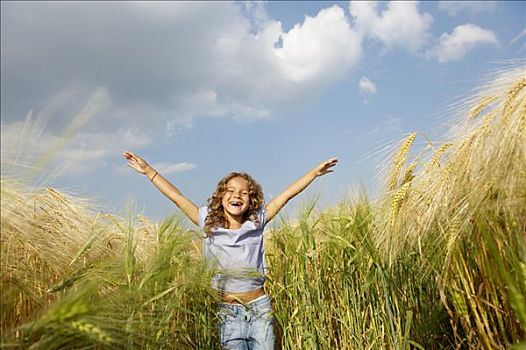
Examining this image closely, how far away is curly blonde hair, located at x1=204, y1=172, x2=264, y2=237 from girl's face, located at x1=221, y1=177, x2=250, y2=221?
3 cm

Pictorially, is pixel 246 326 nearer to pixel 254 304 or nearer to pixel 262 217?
pixel 254 304

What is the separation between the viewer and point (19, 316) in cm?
200

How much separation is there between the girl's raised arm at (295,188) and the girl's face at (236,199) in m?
0.16

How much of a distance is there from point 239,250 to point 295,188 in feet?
1.80

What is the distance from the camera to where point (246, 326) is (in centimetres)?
288

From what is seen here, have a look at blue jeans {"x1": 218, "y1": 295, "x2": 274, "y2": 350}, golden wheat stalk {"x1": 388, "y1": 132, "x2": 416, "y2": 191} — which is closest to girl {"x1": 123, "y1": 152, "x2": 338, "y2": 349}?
blue jeans {"x1": 218, "y1": 295, "x2": 274, "y2": 350}

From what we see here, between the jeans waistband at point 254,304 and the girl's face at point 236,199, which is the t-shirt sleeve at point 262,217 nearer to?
the girl's face at point 236,199

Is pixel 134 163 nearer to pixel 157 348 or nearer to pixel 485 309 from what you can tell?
pixel 157 348

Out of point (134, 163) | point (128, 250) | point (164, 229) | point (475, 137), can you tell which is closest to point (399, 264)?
point (475, 137)

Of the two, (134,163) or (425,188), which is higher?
(134,163)

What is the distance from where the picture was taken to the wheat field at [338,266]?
68.8 inches

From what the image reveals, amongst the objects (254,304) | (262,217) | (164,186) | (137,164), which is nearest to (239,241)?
(262,217)

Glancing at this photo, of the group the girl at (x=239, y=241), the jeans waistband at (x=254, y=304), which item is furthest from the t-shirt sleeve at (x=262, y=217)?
the jeans waistband at (x=254, y=304)

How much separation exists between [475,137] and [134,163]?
2030mm
